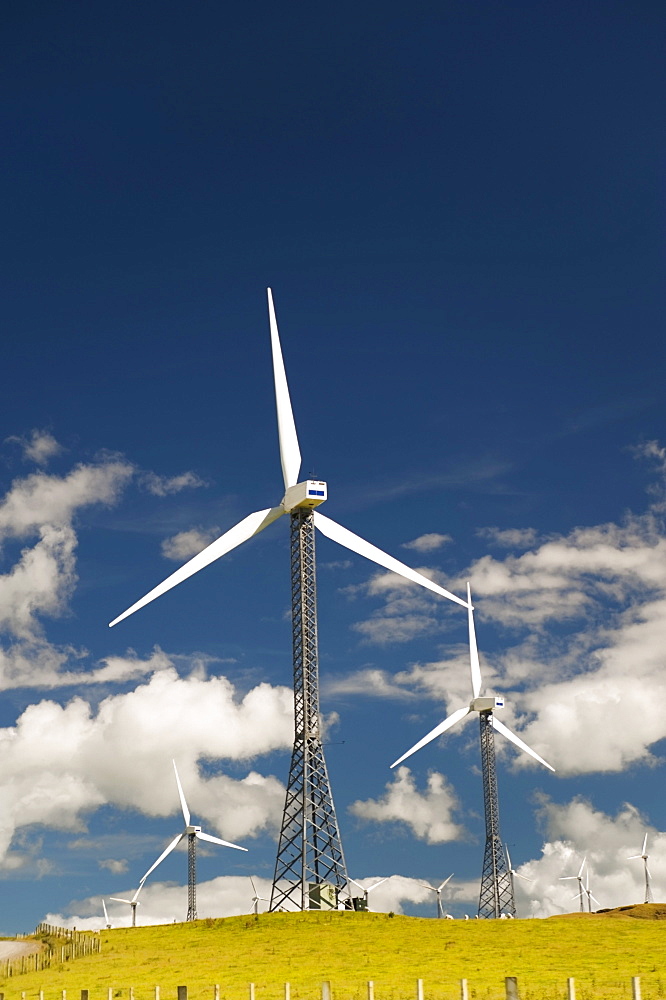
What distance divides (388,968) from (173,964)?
559 inches

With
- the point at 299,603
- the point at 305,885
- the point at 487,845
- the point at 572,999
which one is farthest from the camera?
the point at 487,845

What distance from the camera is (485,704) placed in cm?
14988

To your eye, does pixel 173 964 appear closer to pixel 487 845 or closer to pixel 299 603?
pixel 299 603

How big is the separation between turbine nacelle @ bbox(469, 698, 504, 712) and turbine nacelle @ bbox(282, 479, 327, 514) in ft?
208

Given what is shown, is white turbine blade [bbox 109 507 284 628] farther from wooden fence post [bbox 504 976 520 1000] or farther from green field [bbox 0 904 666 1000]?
wooden fence post [bbox 504 976 520 1000]

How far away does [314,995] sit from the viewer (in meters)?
47.6

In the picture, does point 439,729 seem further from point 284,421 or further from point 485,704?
point 284,421

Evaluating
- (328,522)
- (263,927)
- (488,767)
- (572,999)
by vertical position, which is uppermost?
(328,522)

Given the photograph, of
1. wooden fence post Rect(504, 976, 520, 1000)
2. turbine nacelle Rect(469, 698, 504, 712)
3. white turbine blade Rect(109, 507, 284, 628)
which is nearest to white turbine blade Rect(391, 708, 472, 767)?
turbine nacelle Rect(469, 698, 504, 712)

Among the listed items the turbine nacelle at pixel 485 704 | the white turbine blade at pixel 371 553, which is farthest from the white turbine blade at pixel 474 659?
the white turbine blade at pixel 371 553

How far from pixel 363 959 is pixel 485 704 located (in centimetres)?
8573

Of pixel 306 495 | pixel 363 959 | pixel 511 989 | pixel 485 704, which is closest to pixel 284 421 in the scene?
pixel 306 495

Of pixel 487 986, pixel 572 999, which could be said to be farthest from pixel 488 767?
pixel 572 999

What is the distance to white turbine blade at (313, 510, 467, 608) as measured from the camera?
99.1 m
